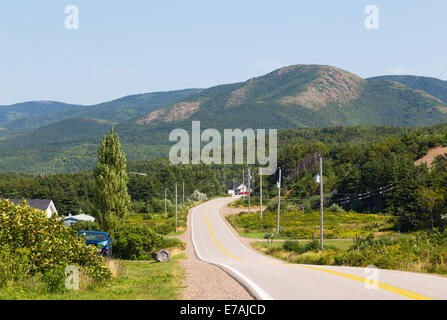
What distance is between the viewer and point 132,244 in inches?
1329

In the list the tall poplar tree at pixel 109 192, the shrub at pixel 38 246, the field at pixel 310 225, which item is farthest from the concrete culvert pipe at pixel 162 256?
the field at pixel 310 225

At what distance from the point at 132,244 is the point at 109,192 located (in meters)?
5.52

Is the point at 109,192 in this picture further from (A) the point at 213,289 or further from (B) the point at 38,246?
(A) the point at 213,289

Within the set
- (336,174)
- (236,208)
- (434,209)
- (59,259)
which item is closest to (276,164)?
(336,174)

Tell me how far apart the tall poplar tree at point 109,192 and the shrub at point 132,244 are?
251cm

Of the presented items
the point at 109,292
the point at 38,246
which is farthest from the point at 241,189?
the point at 109,292

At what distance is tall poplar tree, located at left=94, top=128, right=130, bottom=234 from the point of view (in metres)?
37.0

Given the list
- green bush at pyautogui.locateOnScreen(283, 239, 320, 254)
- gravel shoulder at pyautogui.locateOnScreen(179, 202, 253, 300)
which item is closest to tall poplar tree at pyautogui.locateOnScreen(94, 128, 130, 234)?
green bush at pyautogui.locateOnScreen(283, 239, 320, 254)

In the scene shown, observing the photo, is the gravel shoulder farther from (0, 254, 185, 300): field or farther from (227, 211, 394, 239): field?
(227, 211, 394, 239): field

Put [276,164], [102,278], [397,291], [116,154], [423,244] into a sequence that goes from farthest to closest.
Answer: [276,164] → [116,154] → [423,244] → [102,278] → [397,291]

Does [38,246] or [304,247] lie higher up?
[38,246]
